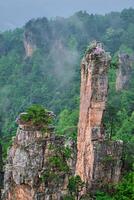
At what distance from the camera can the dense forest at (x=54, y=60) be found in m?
66.2

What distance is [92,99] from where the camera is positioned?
2945 centimetres

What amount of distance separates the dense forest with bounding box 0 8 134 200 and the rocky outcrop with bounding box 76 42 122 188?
2309cm

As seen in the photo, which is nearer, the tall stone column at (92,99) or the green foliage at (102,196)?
the green foliage at (102,196)

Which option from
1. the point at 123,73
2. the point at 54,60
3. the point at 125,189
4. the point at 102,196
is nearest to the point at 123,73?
the point at 123,73

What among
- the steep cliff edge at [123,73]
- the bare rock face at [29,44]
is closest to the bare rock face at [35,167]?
the steep cliff edge at [123,73]

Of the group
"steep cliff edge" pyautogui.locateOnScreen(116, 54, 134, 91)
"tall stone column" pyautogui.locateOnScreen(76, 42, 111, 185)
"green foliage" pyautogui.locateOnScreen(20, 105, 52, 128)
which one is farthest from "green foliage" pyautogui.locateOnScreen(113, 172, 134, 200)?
"steep cliff edge" pyautogui.locateOnScreen(116, 54, 134, 91)

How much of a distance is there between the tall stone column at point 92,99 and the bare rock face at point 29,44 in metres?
55.4

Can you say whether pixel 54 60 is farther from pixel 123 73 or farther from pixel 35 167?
pixel 35 167

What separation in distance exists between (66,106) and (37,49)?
23106 mm

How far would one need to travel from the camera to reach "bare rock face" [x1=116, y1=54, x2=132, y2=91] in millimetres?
56656

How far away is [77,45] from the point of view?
87250 mm

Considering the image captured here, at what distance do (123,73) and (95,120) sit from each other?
2757cm

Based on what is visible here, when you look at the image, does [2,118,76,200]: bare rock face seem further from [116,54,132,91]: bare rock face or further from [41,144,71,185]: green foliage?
[116,54,132,91]: bare rock face

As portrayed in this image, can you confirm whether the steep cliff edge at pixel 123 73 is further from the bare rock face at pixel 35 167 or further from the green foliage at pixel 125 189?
the bare rock face at pixel 35 167
